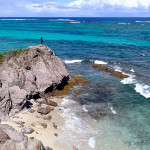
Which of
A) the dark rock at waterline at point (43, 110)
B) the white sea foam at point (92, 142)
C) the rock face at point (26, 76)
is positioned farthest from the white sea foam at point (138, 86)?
the dark rock at waterline at point (43, 110)

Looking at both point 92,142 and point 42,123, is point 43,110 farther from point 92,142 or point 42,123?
point 92,142

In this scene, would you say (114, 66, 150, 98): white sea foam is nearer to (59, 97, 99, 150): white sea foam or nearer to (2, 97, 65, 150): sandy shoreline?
(59, 97, 99, 150): white sea foam

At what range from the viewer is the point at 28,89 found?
88.0ft

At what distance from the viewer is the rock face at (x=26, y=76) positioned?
23094mm

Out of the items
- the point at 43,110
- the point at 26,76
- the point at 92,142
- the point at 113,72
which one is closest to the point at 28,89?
the point at 26,76

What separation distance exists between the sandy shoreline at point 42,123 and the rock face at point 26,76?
1.41 meters

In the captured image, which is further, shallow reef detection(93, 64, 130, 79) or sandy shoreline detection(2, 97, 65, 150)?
shallow reef detection(93, 64, 130, 79)

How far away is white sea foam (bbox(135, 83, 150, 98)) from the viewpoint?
30266 millimetres

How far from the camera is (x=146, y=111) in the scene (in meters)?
25.5

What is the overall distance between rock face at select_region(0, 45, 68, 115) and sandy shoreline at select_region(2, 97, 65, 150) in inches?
55.4

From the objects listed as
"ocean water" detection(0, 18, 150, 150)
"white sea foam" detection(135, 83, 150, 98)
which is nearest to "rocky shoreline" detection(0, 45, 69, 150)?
"ocean water" detection(0, 18, 150, 150)

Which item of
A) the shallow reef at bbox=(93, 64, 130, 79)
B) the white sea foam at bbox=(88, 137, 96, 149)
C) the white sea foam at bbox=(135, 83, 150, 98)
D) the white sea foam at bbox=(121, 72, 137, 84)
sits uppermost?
the shallow reef at bbox=(93, 64, 130, 79)

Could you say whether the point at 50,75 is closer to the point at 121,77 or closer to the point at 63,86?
the point at 63,86

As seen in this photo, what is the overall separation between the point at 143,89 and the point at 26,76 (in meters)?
17.7
